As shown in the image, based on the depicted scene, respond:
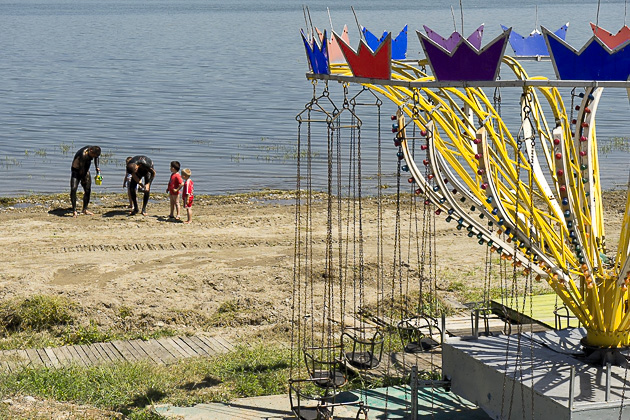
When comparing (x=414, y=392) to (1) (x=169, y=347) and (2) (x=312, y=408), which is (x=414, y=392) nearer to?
(2) (x=312, y=408)

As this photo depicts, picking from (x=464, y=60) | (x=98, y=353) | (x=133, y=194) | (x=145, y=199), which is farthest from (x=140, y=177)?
(x=464, y=60)

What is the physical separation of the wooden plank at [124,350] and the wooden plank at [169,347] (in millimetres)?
457

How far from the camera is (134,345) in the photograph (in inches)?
487

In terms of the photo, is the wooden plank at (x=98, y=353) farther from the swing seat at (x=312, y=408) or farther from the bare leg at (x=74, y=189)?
the bare leg at (x=74, y=189)

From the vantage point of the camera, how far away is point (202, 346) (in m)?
12.4

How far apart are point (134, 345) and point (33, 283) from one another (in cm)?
302

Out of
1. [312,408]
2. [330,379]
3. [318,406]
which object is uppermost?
[330,379]

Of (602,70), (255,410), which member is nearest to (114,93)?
(255,410)

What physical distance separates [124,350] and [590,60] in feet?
24.4

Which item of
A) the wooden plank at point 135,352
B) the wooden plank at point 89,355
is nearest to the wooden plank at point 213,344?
the wooden plank at point 135,352

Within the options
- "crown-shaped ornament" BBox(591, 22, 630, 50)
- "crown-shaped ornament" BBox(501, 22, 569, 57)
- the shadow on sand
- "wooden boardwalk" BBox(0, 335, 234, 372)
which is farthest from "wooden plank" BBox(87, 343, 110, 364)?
the shadow on sand

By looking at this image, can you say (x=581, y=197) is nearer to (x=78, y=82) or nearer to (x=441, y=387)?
(x=441, y=387)

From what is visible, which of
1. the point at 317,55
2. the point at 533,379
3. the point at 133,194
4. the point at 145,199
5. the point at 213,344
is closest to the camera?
the point at 533,379

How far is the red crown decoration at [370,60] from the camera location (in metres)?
7.95
